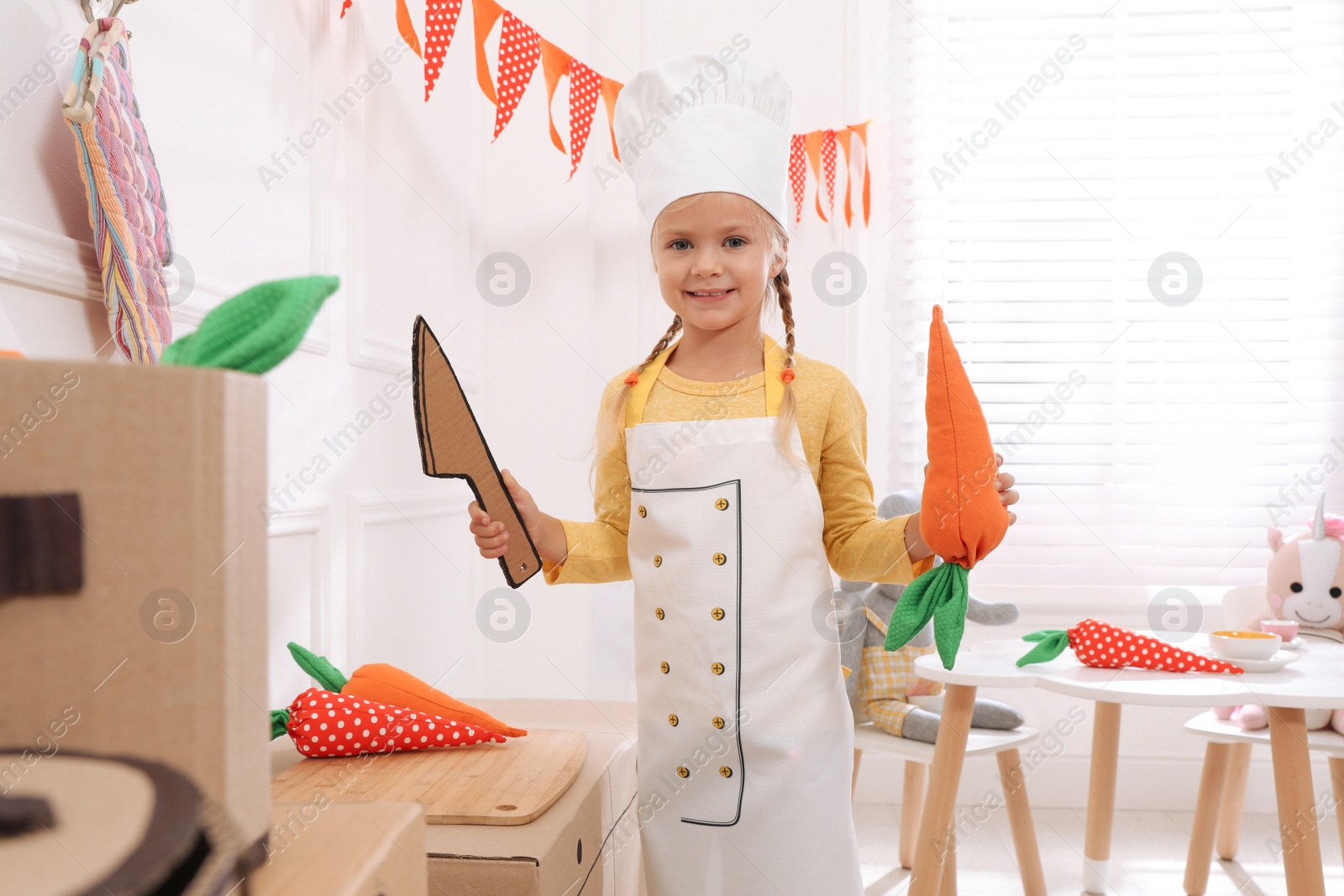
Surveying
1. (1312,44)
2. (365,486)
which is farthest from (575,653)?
(1312,44)

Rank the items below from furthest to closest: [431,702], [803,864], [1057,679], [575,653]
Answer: [575,653]
[1057,679]
[431,702]
[803,864]

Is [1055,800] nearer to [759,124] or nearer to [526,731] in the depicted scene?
[526,731]

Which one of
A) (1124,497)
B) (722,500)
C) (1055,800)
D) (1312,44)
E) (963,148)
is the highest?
(1312,44)

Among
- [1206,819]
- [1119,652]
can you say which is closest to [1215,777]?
[1206,819]

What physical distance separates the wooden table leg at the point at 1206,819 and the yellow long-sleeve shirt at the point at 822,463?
4.09ft

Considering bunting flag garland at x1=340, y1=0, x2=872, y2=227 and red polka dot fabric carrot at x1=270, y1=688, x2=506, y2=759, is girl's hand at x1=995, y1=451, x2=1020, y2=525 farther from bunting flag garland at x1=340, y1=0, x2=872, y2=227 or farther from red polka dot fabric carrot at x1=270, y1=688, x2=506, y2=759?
bunting flag garland at x1=340, y1=0, x2=872, y2=227

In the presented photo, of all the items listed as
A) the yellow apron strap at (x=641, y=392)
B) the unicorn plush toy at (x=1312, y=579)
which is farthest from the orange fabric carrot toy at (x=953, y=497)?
the unicorn plush toy at (x=1312, y=579)

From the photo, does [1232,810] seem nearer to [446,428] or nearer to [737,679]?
[737,679]

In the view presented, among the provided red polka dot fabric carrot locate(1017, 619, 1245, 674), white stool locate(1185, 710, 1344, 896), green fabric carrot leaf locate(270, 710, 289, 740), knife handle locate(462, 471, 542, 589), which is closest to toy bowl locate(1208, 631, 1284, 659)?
red polka dot fabric carrot locate(1017, 619, 1245, 674)

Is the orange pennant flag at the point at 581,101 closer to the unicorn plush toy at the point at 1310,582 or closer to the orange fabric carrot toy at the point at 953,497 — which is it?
the orange fabric carrot toy at the point at 953,497

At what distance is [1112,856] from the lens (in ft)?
6.43

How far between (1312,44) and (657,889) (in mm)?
2520

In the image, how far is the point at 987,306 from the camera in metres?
2.32

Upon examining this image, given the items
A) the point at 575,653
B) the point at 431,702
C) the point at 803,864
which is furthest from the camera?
the point at 575,653
